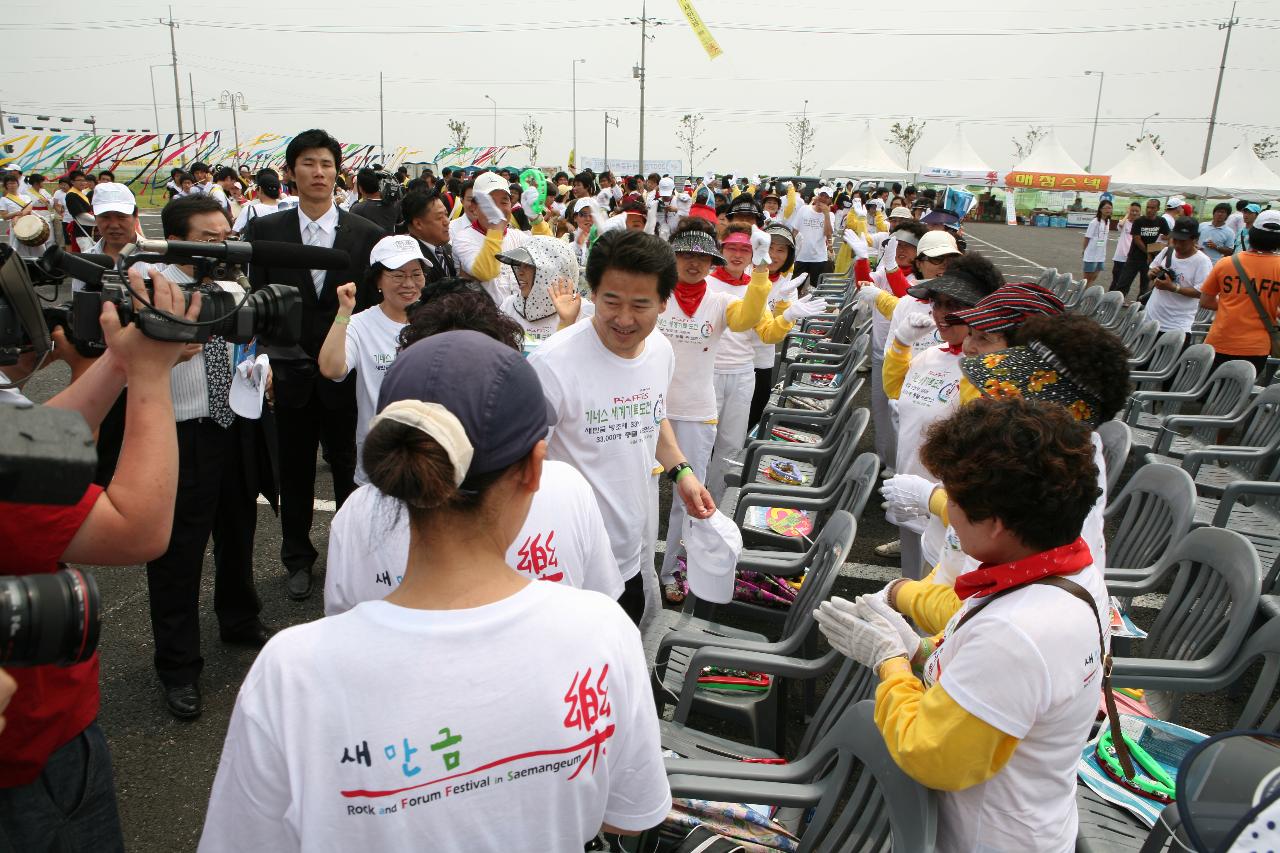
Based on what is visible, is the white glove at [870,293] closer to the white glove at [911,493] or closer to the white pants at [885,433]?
the white pants at [885,433]

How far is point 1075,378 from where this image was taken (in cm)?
220

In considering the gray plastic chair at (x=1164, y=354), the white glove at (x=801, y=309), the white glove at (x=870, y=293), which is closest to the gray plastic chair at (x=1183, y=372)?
the gray plastic chair at (x=1164, y=354)

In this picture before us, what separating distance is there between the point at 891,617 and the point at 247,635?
306 centimetres

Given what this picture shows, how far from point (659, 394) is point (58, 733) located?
6.33 ft

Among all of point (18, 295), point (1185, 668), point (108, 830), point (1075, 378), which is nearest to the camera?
A: point (18, 295)

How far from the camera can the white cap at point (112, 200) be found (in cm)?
414

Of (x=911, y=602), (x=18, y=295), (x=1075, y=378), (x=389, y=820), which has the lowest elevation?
(x=911, y=602)

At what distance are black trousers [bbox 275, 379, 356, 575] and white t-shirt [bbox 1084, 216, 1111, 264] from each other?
14706 millimetres

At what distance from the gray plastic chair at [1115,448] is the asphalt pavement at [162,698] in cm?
90

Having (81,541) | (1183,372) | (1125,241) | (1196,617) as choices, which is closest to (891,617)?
(1196,617)

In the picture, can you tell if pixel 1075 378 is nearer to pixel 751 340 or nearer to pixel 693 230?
pixel 693 230

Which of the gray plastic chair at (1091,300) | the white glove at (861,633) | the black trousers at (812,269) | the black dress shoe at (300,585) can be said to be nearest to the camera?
the white glove at (861,633)

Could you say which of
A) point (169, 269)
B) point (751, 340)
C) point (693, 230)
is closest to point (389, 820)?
point (169, 269)

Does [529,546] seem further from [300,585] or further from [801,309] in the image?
[801,309]
